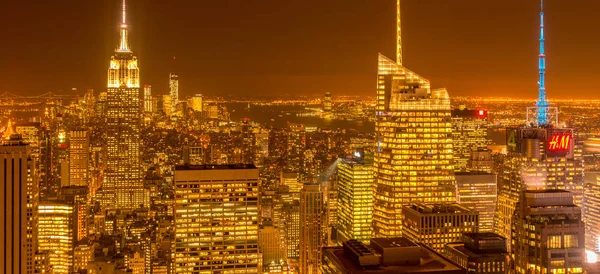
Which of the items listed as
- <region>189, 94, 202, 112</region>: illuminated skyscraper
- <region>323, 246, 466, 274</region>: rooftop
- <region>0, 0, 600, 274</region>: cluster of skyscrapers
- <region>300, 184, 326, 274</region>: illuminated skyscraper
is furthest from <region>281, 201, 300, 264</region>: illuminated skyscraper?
<region>323, 246, 466, 274</region>: rooftop

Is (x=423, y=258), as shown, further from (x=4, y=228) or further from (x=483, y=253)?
(x=4, y=228)

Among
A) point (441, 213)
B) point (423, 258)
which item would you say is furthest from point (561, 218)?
point (441, 213)

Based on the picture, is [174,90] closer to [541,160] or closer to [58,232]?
[58,232]

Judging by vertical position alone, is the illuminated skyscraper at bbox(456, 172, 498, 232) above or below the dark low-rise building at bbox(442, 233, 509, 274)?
above

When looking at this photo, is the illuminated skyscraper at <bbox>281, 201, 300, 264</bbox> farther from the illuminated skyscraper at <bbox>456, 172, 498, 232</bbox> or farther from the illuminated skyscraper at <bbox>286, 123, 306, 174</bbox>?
the illuminated skyscraper at <bbox>456, 172, 498, 232</bbox>

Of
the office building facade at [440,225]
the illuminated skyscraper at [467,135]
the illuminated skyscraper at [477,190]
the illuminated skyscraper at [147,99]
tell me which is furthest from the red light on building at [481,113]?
the illuminated skyscraper at [147,99]

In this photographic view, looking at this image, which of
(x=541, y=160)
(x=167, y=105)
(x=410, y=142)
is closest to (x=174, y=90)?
(x=167, y=105)
